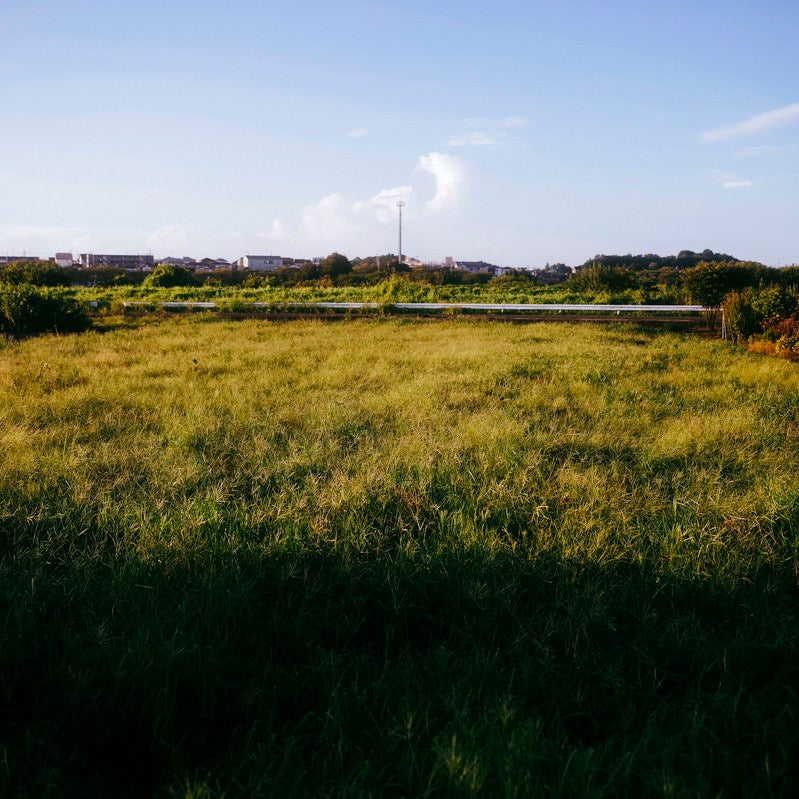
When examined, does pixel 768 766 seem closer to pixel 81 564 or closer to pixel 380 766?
pixel 380 766

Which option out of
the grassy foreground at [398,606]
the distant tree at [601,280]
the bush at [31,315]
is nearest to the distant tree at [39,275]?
the bush at [31,315]

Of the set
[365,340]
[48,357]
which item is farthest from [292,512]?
[365,340]

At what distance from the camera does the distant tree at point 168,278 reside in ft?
111

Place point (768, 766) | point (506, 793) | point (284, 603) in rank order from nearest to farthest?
point (506, 793), point (768, 766), point (284, 603)

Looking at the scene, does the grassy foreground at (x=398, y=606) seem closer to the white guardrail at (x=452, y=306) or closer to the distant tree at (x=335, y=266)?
the white guardrail at (x=452, y=306)

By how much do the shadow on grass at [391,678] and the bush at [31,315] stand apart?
1301cm

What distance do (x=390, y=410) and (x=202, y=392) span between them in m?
2.53

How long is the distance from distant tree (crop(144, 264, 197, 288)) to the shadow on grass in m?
34.0

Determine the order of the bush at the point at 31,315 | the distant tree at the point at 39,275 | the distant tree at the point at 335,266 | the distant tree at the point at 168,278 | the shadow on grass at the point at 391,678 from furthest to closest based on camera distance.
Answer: the distant tree at the point at 335,266 → the distant tree at the point at 39,275 → the distant tree at the point at 168,278 → the bush at the point at 31,315 → the shadow on grass at the point at 391,678

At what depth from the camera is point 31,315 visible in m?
13.9

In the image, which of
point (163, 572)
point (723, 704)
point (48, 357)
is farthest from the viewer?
point (48, 357)

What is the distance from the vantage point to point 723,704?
6.89 feet

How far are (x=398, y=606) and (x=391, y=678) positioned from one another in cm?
42

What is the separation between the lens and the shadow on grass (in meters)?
1.80
